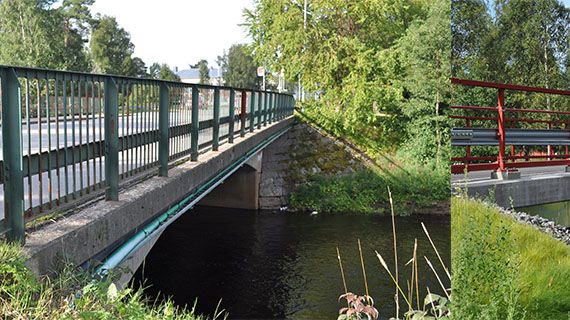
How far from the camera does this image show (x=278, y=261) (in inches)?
512

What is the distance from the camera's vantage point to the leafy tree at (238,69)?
55594 millimetres

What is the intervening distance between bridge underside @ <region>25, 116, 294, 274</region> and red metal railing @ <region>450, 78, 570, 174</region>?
Answer: 1.73m

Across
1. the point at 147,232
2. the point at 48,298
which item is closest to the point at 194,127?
the point at 147,232

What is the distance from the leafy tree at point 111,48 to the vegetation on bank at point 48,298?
142 feet

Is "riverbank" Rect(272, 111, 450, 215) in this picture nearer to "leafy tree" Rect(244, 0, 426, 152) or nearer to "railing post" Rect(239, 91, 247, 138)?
"leafy tree" Rect(244, 0, 426, 152)

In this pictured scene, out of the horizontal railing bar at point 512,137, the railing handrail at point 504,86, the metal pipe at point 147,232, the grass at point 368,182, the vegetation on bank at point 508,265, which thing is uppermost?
the railing handrail at point 504,86

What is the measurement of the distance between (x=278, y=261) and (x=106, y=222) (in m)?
9.52

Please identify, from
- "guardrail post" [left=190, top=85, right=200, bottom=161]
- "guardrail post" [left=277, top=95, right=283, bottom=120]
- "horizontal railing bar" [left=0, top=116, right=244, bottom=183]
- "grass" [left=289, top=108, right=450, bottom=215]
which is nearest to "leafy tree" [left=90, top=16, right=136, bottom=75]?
"grass" [left=289, top=108, right=450, bottom=215]

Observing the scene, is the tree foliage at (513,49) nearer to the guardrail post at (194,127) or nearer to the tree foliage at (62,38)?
the guardrail post at (194,127)

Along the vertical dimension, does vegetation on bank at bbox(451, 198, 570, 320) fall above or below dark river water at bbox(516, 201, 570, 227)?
below

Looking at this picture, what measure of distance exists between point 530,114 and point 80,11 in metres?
46.9

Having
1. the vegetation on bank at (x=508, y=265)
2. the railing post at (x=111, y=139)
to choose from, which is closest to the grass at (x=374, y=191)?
the railing post at (x=111, y=139)

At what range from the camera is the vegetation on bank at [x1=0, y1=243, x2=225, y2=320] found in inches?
92.6

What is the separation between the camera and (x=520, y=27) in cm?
209
